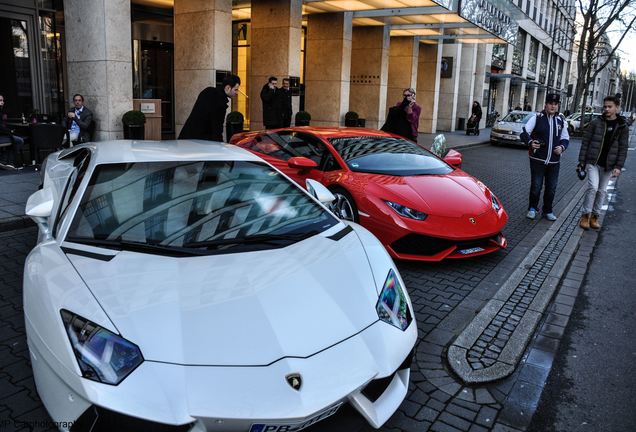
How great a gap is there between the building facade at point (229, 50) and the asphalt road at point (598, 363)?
966 cm

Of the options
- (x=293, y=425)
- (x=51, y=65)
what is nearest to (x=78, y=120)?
(x=51, y=65)

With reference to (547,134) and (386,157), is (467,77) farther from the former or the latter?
(386,157)

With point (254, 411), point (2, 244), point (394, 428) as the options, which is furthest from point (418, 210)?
point (2, 244)

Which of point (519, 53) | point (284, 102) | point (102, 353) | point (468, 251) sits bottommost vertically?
point (468, 251)

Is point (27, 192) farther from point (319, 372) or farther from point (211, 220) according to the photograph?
point (319, 372)

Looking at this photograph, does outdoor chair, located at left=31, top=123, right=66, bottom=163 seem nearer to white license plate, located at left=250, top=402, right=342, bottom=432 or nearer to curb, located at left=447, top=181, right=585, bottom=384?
curb, located at left=447, top=181, right=585, bottom=384

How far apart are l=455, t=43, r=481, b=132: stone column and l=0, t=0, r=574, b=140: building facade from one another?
6.31m

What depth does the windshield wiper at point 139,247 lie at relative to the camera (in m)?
2.90

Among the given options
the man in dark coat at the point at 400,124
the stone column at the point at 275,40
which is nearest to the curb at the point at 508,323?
the man in dark coat at the point at 400,124

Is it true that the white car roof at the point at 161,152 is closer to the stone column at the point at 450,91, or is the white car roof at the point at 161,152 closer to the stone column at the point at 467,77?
the stone column at the point at 450,91

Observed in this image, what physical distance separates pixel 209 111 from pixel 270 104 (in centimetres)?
612

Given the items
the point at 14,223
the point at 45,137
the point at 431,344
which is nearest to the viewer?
the point at 431,344

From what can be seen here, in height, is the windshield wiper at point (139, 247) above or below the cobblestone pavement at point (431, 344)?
above

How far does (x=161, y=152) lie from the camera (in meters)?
3.77
